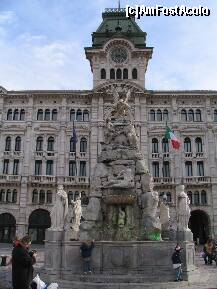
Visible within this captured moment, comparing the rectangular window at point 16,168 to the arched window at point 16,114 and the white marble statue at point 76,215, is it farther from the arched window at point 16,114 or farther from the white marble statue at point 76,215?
the white marble statue at point 76,215

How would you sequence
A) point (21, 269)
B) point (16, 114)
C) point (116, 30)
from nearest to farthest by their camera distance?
1. point (21, 269)
2. point (16, 114)
3. point (116, 30)

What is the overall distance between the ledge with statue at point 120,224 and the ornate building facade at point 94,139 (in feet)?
91.0

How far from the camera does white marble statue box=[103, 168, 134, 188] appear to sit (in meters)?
18.6

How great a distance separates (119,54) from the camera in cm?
5262

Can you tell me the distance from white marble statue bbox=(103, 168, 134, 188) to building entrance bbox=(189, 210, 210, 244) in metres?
30.2

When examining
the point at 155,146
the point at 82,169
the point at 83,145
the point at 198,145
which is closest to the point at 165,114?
the point at 155,146

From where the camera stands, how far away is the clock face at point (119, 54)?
52438mm

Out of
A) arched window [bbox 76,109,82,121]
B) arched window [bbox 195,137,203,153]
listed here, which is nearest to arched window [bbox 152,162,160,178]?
arched window [bbox 195,137,203,153]

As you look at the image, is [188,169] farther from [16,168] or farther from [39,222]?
[16,168]

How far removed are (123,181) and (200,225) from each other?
33108mm

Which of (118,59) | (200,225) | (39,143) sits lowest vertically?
(200,225)

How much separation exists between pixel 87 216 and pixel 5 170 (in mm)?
32142

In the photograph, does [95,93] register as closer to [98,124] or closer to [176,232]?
[98,124]

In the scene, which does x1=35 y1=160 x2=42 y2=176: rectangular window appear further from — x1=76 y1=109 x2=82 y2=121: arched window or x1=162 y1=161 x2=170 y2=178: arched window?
x1=162 y1=161 x2=170 y2=178: arched window
